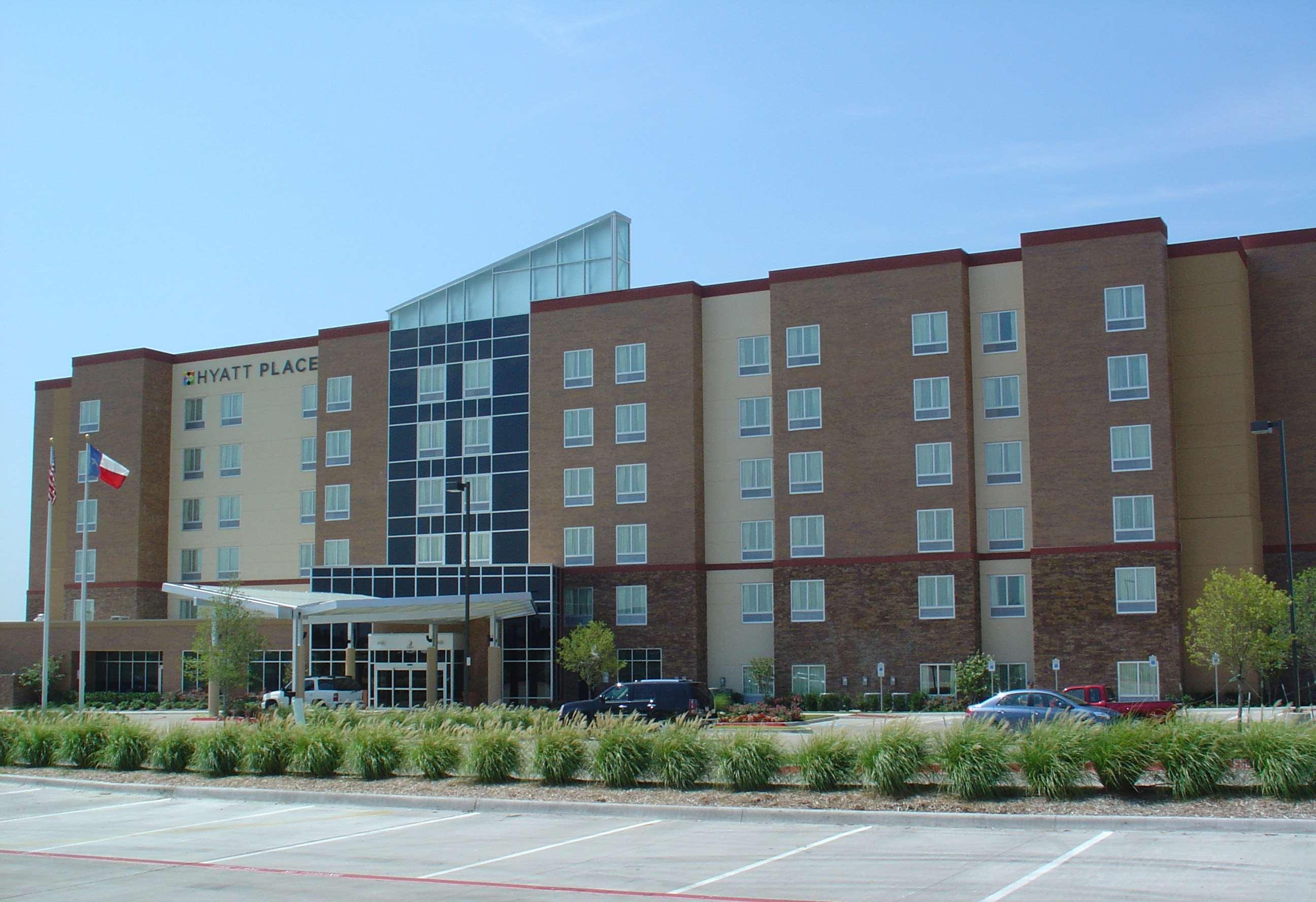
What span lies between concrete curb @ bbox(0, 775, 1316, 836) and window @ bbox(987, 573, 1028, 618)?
34.2 metres

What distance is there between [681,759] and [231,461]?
2139 inches

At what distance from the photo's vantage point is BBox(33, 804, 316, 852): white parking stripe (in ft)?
60.5

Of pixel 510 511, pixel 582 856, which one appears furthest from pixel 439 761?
pixel 510 511

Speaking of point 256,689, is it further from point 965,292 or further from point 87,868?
point 87,868

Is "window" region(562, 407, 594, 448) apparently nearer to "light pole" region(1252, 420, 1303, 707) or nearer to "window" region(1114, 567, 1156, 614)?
"window" region(1114, 567, 1156, 614)

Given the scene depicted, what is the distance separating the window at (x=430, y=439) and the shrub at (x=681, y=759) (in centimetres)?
4276

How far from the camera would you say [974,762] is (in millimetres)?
18922

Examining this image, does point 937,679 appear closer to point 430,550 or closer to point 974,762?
point 430,550

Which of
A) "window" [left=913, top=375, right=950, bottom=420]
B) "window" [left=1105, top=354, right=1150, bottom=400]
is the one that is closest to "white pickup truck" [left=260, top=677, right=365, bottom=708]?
"window" [left=913, top=375, right=950, bottom=420]

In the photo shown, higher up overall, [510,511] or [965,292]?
[965,292]

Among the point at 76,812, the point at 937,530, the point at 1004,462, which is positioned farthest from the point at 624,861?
the point at 1004,462

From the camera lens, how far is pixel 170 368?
240 feet

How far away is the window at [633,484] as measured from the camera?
57906 millimetres

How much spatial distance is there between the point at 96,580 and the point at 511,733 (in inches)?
2165
